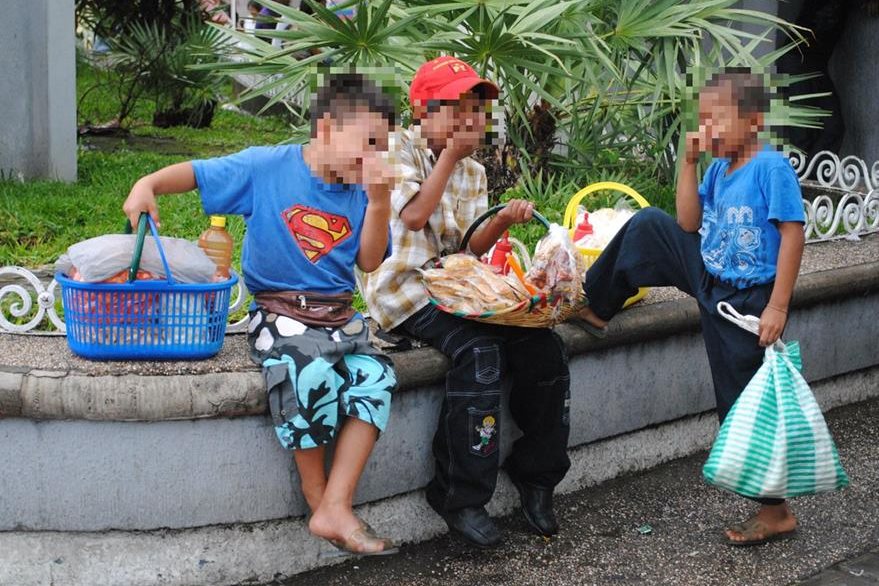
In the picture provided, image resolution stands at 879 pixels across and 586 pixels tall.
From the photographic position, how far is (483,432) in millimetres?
3777

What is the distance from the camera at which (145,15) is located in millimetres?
11008

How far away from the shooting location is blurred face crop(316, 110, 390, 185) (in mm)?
3400

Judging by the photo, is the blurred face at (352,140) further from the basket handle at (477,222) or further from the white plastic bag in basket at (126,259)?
the basket handle at (477,222)

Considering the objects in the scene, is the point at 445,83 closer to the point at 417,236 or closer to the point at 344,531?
the point at 417,236

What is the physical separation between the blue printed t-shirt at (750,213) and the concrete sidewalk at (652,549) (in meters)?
0.87

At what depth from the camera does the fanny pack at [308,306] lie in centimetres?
353

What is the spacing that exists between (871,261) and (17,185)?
167 inches

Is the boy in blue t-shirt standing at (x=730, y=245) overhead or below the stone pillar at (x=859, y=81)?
below

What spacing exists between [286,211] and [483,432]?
90 cm

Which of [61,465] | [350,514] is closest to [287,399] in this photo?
[350,514]

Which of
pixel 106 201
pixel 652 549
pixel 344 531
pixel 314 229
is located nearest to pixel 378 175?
pixel 314 229

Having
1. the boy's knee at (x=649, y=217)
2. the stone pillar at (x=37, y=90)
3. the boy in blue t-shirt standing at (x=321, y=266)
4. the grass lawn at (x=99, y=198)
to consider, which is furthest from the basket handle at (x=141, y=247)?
the stone pillar at (x=37, y=90)

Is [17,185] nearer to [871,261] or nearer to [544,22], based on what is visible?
[544,22]

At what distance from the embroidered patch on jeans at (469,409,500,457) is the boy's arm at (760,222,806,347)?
85 cm
